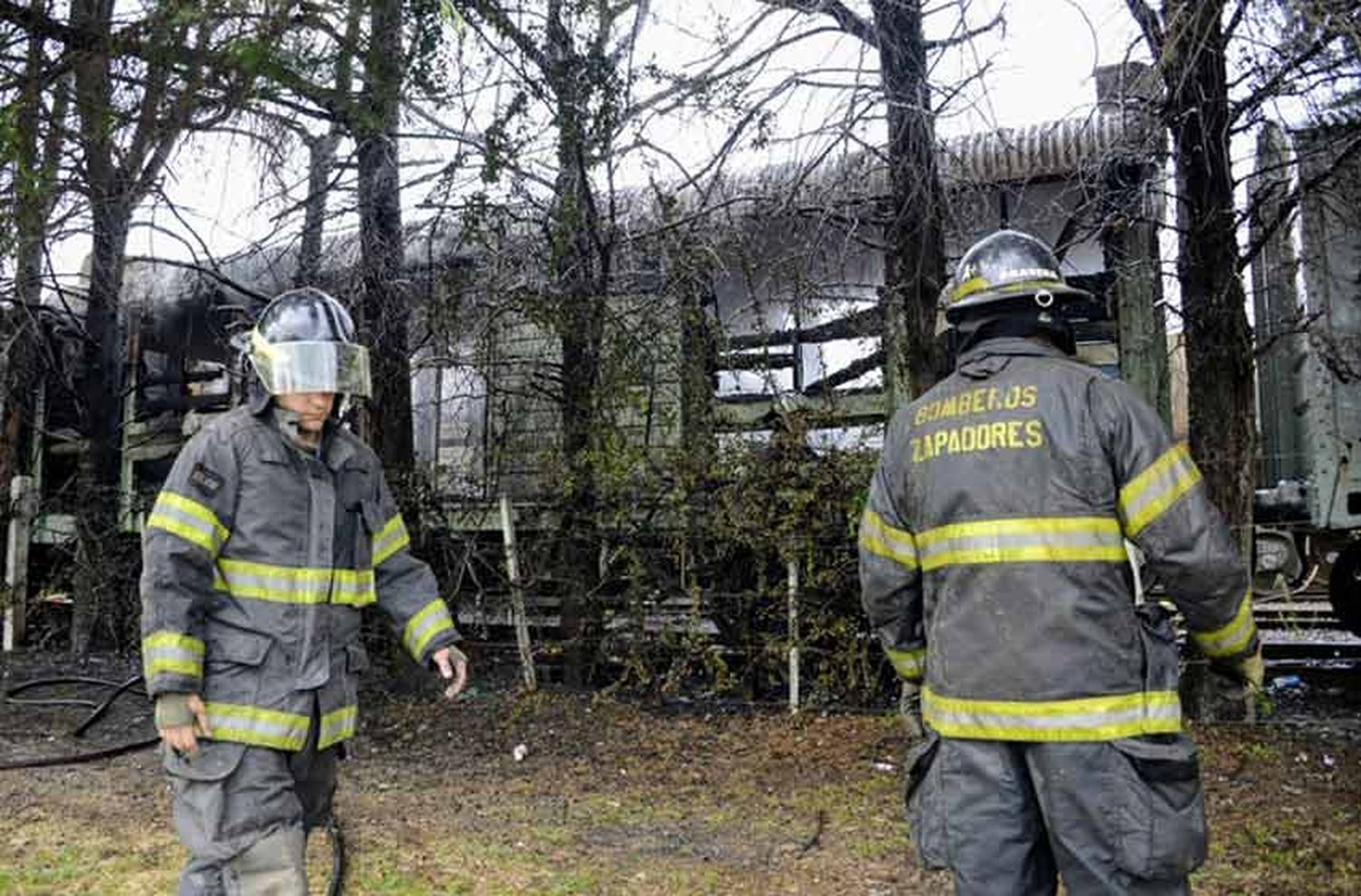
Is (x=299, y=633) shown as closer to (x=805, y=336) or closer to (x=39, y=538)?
(x=805, y=336)

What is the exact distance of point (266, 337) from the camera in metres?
3.15

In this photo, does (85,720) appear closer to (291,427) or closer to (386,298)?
(386,298)

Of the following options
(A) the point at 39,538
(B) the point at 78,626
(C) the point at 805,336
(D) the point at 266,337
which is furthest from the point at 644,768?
(A) the point at 39,538

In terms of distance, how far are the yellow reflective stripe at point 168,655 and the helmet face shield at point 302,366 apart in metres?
0.69

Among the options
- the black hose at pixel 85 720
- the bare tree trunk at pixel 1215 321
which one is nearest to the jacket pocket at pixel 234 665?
the black hose at pixel 85 720

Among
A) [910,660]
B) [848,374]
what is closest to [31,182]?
[848,374]

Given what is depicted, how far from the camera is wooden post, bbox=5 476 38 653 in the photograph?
1015cm

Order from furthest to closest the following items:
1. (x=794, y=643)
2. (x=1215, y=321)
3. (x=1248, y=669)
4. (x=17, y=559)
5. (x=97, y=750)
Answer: (x=17, y=559) < (x=794, y=643) < (x=97, y=750) < (x=1215, y=321) < (x=1248, y=669)

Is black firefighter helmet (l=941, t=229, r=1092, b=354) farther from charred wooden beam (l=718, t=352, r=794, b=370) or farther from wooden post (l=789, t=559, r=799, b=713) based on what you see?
charred wooden beam (l=718, t=352, r=794, b=370)

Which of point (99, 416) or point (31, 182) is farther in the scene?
point (99, 416)

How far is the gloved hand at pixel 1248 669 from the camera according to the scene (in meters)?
2.60

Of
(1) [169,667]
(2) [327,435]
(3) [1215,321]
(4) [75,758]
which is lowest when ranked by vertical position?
(4) [75,758]

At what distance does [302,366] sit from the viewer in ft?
10.2

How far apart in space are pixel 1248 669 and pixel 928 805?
0.78 m
